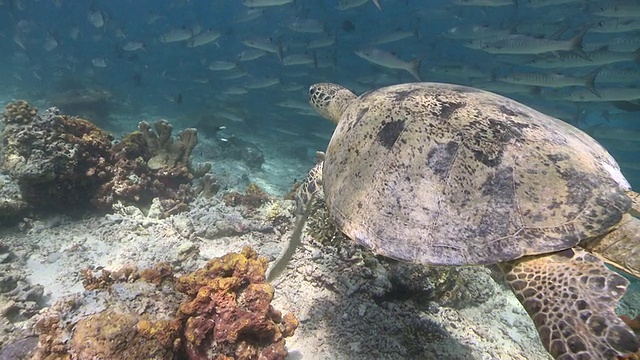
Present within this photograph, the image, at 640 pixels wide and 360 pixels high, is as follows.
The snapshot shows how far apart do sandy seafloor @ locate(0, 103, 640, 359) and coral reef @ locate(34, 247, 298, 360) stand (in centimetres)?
61

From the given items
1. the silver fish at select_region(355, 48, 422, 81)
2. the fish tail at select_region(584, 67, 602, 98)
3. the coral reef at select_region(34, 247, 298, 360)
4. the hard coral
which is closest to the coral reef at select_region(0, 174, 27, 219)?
the coral reef at select_region(34, 247, 298, 360)

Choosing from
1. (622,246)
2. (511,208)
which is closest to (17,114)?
(511,208)

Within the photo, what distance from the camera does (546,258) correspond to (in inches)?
84.1

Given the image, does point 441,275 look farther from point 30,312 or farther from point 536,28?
point 536,28

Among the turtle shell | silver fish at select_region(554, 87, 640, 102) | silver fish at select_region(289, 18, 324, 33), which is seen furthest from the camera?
silver fish at select_region(289, 18, 324, 33)

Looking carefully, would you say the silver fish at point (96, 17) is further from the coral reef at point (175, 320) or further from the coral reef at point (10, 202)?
the coral reef at point (175, 320)

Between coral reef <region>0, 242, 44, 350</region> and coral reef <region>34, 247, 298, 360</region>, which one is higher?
coral reef <region>34, 247, 298, 360</region>

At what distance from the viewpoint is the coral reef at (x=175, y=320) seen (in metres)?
2.13

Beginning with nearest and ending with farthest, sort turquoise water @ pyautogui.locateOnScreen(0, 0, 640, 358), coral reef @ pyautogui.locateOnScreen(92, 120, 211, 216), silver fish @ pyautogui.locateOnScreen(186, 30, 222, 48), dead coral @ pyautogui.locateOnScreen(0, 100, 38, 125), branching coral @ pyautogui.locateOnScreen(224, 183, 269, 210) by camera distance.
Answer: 1. dead coral @ pyautogui.locateOnScreen(0, 100, 38, 125)
2. coral reef @ pyautogui.locateOnScreen(92, 120, 211, 216)
3. branching coral @ pyautogui.locateOnScreen(224, 183, 269, 210)
4. turquoise water @ pyautogui.locateOnScreen(0, 0, 640, 358)
5. silver fish @ pyautogui.locateOnScreen(186, 30, 222, 48)

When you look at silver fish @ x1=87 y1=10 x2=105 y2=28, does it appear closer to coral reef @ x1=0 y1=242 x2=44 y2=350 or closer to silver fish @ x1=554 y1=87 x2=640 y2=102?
coral reef @ x1=0 y1=242 x2=44 y2=350

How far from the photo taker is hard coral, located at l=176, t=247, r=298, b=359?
95.3 inches

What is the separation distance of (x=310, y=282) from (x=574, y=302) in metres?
2.36

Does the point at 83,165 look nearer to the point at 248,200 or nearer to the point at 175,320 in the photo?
the point at 248,200

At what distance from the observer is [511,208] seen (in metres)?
2.14
